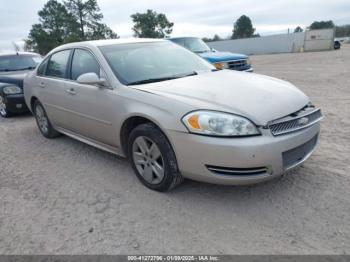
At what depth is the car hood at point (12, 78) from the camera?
24.2ft

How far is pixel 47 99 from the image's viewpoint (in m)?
5.11

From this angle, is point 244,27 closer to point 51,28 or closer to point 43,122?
point 51,28

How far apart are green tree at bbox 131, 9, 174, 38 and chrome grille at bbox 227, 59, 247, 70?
49954 mm

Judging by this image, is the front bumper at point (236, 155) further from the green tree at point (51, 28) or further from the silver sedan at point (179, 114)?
the green tree at point (51, 28)

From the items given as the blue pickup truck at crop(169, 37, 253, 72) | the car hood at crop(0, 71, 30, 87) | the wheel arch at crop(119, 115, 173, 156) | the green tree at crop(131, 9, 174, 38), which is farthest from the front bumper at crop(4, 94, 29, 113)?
the green tree at crop(131, 9, 174, 38)

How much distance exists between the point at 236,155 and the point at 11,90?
640 centimetres

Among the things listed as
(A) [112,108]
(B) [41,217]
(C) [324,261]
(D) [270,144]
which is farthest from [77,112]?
(C) [324,261]

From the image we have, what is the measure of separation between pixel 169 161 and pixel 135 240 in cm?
82

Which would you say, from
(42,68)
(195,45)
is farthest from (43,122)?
(195,45)

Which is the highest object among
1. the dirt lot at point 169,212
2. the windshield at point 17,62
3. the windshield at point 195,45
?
the windshield at point 195,45

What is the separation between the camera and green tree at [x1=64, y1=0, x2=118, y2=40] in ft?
196

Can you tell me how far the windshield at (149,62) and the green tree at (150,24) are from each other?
5495cm

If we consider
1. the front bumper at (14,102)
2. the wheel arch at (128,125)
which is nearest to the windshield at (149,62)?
the wheel arch at (128,125)

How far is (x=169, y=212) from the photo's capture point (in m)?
3.09
